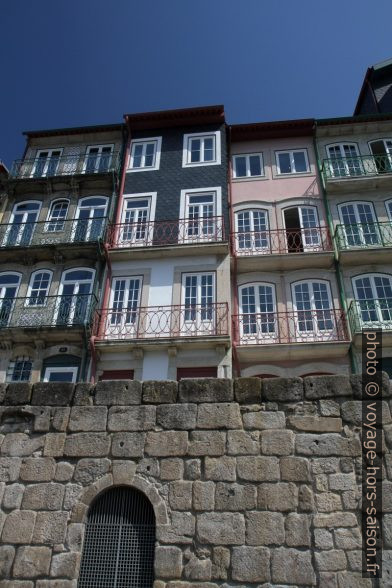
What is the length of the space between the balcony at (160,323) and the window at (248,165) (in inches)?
246

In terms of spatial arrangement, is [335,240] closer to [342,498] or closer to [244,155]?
[244,155]

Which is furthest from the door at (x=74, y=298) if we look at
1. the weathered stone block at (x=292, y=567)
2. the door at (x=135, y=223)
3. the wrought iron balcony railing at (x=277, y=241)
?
the weathered stone block at (x=292, y=567)

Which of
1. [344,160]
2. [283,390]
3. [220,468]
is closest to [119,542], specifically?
[220,468]

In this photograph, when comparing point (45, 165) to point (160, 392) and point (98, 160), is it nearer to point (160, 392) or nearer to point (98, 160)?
point (98, 160)

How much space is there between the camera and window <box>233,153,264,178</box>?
17.2 metres

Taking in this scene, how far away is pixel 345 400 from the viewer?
524 centimetres

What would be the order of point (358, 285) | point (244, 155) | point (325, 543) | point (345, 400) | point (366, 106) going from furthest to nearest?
point (366, 106), point (244, 155), point (358, 285), point (345, 400), point (325, 543)

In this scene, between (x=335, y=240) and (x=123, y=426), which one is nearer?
(x=123, y=426)

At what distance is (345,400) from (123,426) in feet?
8.54

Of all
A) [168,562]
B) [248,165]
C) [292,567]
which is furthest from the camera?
[248,165]

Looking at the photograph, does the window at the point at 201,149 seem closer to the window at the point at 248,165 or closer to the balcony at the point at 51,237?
the window at the point at 248,165

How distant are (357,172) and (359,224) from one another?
293cm

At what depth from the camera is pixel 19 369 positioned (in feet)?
43.9

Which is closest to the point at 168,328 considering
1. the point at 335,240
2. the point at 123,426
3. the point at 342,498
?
the point at 335,240
